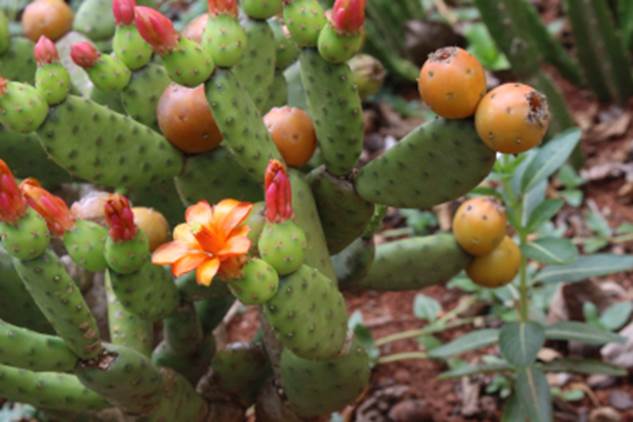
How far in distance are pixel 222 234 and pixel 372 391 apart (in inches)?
51.3

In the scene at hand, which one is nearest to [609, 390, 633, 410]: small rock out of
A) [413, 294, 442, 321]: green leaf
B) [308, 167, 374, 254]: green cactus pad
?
[413, 294, 442, 321]: green leaf

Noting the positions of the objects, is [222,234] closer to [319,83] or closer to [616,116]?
[319,83]

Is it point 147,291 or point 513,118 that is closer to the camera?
point 513,118

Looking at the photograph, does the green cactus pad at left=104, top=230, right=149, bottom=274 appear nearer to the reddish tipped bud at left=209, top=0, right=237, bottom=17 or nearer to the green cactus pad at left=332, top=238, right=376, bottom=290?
the reddish tipped bud at left=209, top=0, right=237, bottom=17

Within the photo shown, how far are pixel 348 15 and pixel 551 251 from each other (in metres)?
0.85

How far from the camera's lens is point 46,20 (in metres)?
2.18

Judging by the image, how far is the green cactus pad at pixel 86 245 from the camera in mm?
1480

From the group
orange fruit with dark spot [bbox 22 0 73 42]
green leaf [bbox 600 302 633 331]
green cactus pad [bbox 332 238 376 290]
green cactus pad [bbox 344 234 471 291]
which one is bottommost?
green leaf [bbox 600 302 633 331]

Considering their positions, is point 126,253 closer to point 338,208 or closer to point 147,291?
point 147,291

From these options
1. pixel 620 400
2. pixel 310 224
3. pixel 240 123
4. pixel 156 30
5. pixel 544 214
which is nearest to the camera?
pixel 156 30

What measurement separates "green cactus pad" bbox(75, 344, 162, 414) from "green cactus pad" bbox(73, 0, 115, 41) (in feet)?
2.84

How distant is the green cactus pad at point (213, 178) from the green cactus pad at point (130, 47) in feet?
0.62

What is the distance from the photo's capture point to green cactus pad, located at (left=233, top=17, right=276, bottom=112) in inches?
68.9

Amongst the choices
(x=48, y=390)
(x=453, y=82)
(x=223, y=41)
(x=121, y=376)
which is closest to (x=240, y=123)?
(x=223, y=41)
